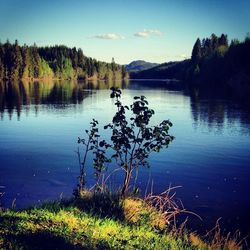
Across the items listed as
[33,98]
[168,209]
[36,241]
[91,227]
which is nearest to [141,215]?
[168,209]

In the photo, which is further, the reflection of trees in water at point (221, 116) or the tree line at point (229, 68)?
the tree line at point (229, 68)

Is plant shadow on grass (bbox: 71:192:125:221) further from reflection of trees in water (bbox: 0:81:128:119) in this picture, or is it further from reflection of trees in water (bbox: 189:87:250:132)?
reflection of trees in water (bbox: 0:81:128:119)

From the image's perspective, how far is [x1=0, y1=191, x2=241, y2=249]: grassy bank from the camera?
949cm

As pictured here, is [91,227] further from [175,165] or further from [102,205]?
[175,165]

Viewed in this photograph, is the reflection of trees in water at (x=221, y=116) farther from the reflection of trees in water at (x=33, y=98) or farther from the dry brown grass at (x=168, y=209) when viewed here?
the dry brown grass at (x=168, y=209)

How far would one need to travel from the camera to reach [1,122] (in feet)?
143

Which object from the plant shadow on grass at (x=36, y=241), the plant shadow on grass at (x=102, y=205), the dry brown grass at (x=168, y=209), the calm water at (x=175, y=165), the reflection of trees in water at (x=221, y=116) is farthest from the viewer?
the reflection of trees in water at (x=221, y=116)

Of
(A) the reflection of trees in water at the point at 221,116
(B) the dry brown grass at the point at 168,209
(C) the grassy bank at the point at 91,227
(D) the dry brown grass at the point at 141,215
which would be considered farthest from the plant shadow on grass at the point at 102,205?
(A) the reflection of trees in water at the point at 221,116

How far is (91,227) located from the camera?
36.1 ft

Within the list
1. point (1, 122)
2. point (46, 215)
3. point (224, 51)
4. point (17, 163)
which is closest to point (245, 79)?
point (224, 51)

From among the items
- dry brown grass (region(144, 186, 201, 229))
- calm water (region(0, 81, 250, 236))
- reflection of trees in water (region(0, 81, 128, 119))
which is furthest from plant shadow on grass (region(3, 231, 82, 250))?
reflection of trees in water (region(0, 81, 128, 119))

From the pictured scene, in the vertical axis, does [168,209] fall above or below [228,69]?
below

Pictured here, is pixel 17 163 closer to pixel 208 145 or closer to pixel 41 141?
pixel 41 141

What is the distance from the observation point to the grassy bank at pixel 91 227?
9.49m
